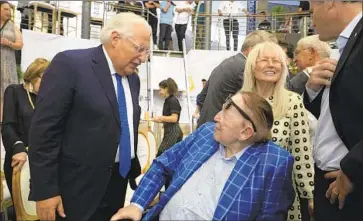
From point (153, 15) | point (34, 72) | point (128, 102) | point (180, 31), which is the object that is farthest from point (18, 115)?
point (180, 31)

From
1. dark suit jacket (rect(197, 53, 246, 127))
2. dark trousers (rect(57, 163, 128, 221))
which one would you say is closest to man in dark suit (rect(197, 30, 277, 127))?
dark suit jacket (rect(197, 53, 246, 127))

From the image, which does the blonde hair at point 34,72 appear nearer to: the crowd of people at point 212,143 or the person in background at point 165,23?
the crowd of people at point 212,143

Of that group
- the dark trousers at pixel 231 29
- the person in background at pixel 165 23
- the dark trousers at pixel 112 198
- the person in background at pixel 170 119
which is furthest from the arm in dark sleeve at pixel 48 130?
the dark trousers at pixel 231 29

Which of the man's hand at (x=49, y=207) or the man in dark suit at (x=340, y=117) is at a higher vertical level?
the man in dark suit at (x=340, y=117)

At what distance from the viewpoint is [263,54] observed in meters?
1.95

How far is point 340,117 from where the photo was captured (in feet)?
4.24

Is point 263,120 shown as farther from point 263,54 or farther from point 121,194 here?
point 121,194

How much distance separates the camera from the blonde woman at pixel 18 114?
242cm

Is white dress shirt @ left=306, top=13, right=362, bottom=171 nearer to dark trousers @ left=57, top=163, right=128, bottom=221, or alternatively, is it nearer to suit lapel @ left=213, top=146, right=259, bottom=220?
suit lapel @ left=213, top=146, right=259, bottom=220

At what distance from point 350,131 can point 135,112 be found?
974 mm

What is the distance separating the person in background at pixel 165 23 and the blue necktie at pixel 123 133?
642cm

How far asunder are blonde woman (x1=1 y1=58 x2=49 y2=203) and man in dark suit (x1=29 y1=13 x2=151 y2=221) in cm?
80

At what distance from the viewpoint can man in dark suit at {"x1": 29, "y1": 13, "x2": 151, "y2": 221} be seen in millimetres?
1614

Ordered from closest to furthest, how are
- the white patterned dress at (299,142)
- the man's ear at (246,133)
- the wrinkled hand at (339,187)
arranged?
the wrinkled hand at (339,187) → the man's ear at (246,133) → the white patterned dress at (299,142)
